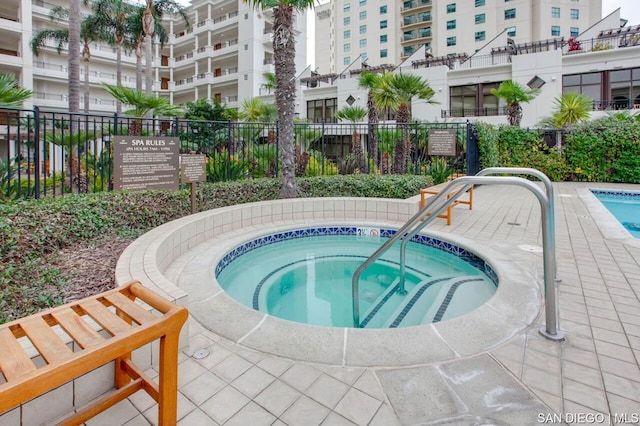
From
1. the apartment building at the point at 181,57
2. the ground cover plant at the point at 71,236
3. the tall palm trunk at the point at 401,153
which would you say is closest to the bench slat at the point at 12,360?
the ground cover plant at the point at 71,236

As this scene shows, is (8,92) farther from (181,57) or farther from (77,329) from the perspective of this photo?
(181,57)

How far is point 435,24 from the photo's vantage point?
1473 inches

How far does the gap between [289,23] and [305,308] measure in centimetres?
650

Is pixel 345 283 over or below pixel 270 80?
below

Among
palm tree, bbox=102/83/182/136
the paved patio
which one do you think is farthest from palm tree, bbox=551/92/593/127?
palm tree, bbox=102/83/182/136

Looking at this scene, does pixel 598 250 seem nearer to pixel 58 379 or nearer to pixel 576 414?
pixel 576 414

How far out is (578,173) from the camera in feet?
45.9

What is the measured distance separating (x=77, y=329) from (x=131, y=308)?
0.26 metres

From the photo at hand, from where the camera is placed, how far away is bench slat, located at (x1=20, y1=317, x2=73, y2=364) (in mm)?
1408

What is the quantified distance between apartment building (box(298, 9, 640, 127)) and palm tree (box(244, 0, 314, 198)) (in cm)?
1314

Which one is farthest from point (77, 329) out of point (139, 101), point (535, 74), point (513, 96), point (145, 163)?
point (535, 74)

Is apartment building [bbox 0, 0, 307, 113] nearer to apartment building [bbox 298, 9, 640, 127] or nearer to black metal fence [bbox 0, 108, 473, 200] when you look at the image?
apartment building [bbox 298, 9, 640, 127]

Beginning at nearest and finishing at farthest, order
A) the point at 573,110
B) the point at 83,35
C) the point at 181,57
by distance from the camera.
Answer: the point at 573,110 < the point at 83,35 < the point at 181,57

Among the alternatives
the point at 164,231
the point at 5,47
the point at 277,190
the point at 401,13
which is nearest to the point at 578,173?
the point at 277,190
